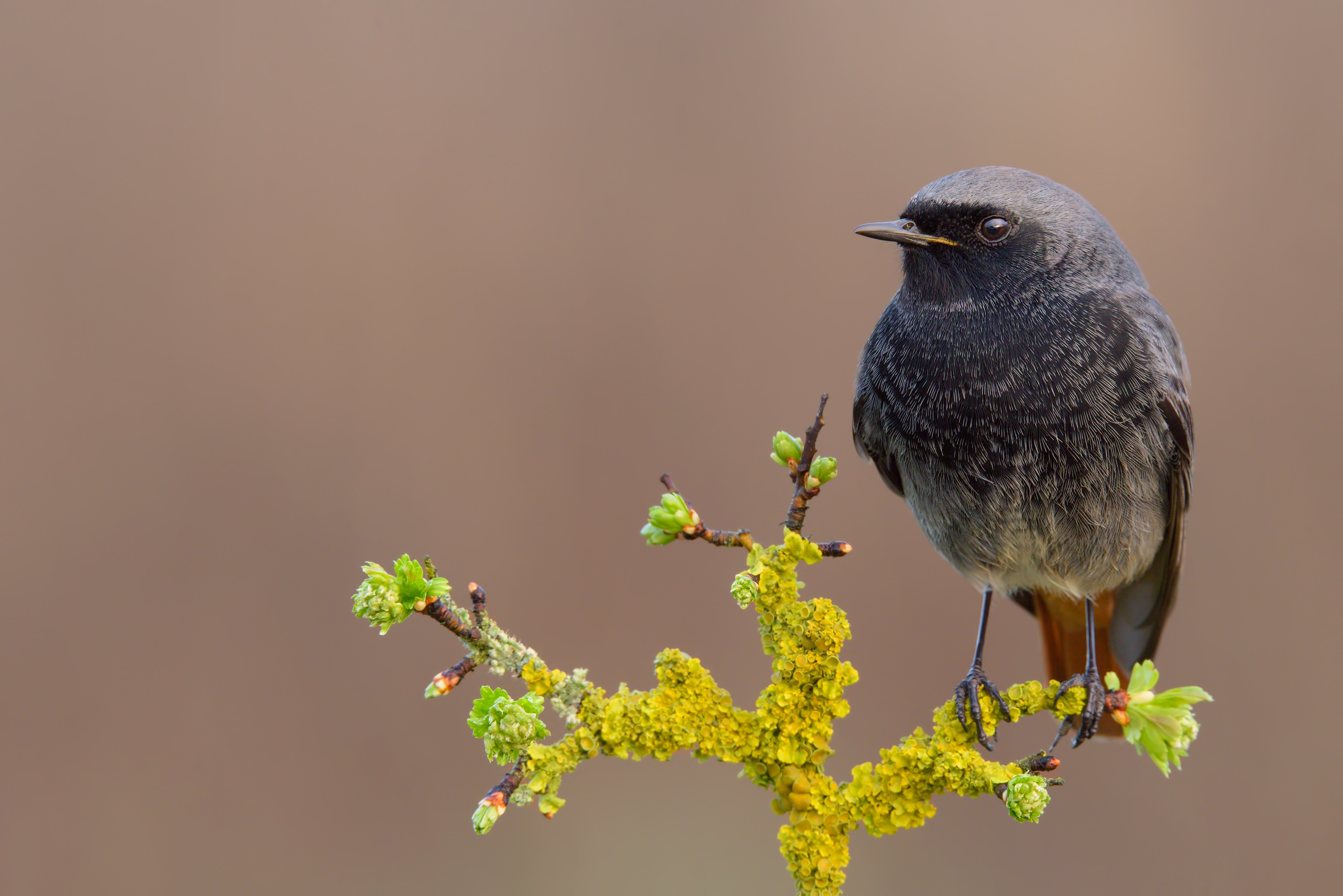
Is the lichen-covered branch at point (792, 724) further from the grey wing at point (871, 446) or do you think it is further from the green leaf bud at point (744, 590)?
the grey wing at point (871, 446)

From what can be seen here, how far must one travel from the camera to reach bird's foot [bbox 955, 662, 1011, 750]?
99cm

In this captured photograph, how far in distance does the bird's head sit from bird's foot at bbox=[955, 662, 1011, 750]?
22.2 inches

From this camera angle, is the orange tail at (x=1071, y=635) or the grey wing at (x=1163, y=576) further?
the orange tail at (x=1071, y=635)

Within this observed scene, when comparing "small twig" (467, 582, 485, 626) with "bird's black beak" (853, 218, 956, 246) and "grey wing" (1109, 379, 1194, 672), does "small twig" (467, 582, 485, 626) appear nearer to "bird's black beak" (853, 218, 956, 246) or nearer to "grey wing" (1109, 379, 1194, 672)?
"bird's black beak" (853, 218, 956, 246)

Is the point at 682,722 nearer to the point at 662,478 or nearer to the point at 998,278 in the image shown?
the point at 662,478

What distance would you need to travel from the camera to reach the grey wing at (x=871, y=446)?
163 centimetres

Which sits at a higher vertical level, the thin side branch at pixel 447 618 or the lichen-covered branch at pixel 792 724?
the thin side branch at pixel 447 618

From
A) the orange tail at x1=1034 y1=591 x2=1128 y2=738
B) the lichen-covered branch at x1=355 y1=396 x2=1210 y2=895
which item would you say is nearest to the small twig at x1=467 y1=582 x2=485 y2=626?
the lichen-covered branch at x1=355 y1=396 x2=1210 y2=895

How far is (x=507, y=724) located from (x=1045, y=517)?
100cm

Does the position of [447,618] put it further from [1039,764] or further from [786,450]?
[1039,764]

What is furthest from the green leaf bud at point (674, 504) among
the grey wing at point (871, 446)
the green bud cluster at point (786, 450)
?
the grey wing at point (871, 446)

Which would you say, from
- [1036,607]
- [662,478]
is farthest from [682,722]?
[1036,607]

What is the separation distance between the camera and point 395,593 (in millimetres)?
794

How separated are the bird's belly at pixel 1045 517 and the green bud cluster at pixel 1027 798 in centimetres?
64
